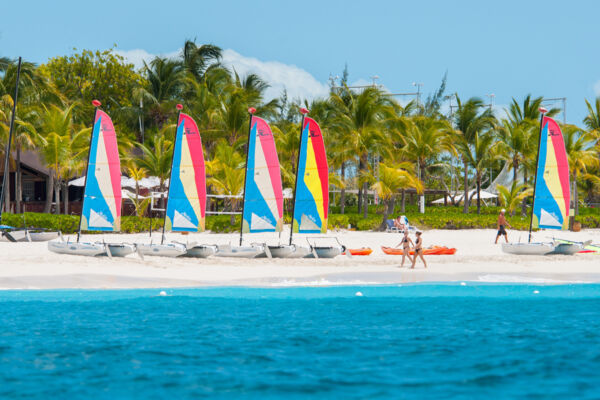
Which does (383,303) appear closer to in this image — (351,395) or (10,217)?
(351,395)

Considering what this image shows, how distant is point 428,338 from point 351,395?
3.91 m

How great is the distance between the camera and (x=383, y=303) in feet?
53.1

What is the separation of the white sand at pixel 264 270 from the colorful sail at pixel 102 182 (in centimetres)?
177

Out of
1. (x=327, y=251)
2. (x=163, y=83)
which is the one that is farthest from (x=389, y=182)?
(x=163, y=83)

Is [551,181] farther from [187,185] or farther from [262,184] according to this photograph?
[187,185]

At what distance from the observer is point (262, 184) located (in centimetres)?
2391

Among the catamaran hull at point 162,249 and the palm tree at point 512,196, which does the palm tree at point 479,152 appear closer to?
the palm tree at point 512,196

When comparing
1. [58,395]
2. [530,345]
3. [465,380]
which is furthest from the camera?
[530,345]

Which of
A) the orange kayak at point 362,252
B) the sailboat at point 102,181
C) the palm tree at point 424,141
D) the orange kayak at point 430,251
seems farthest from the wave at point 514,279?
→ the palm tree at point 424,141

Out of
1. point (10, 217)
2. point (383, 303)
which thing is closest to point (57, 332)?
point (383, 303)

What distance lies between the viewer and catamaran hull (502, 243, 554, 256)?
25062mm

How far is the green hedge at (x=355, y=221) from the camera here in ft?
107

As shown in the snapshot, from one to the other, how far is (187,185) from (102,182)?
301 centimetres

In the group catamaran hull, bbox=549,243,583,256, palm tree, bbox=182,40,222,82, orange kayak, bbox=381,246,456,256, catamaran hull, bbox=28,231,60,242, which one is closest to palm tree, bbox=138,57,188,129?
palm tree, bbox=182,40,222,82
